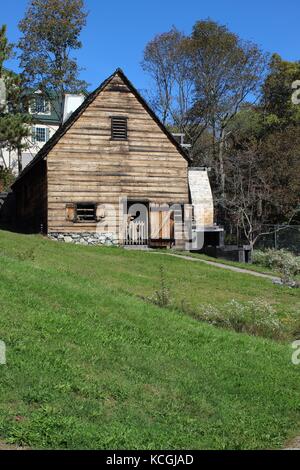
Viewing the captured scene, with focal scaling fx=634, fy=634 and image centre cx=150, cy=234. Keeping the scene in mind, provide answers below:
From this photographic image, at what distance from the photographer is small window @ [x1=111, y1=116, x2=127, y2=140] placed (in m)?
30.8

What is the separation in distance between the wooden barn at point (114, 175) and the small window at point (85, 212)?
0.16 feet

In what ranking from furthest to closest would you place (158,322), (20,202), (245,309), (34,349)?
(20,202) < (245,309) < (158,322) < (34,349)

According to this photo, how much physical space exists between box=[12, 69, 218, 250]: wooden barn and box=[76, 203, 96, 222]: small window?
0.05m

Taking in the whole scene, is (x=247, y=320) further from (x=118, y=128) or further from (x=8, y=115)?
(x=8, y=115)

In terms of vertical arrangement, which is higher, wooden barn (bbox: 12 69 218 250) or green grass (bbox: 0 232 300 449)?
wooden barn (bbox: 12 69 218 250)

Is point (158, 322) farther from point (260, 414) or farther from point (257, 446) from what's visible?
point (257, 446)

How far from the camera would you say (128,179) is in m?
30.9

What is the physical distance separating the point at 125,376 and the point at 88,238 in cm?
2231

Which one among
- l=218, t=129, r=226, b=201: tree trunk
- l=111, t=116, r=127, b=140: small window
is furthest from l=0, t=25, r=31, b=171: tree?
l=218, t=129, r=226, b=201: tree trunk

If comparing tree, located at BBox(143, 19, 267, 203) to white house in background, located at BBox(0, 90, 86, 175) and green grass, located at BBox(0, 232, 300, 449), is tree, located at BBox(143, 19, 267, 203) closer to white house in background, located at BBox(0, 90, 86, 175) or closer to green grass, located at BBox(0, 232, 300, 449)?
white house in background, located at BBox(0, 90, 86, 175)

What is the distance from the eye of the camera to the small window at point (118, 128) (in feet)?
101

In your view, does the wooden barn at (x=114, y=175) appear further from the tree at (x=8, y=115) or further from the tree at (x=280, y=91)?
the tree at (x=280, y=91)

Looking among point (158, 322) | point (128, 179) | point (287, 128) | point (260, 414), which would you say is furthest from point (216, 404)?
point (287, 128)

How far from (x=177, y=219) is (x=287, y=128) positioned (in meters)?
17.3
